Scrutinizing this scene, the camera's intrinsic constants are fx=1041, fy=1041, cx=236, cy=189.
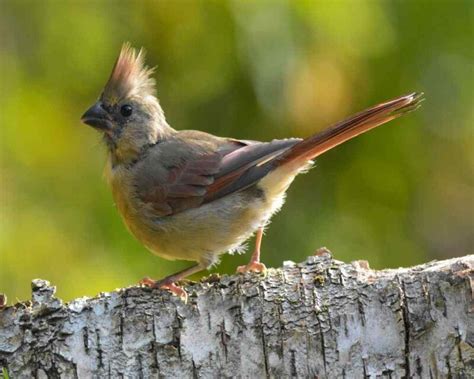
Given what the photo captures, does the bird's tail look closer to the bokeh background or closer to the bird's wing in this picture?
the bird's wing

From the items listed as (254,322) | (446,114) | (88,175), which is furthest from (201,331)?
(446,114)

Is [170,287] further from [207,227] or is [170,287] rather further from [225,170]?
[225,170]

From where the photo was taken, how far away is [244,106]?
5332 millimetres

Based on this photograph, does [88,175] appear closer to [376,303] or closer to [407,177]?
[407,177]

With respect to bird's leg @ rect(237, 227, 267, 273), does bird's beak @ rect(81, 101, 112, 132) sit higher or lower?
higher

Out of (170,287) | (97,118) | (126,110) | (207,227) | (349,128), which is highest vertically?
(126,110)

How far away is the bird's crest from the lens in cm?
498

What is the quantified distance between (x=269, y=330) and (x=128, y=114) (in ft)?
6.28

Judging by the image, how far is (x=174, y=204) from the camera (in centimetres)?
483

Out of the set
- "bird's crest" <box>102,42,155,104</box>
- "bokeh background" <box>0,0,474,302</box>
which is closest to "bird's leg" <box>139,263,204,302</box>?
"bokeh background" <box>0,0,474,302</box>

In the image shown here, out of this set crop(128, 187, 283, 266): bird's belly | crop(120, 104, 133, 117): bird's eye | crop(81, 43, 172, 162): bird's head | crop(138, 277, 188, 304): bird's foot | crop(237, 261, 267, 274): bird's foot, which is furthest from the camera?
crop(120, 104, 133, 117): bird's eye

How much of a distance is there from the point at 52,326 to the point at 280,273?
85cm

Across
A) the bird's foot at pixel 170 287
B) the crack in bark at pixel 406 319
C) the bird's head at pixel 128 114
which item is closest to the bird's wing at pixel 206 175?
the bird's head at pixel 128 114

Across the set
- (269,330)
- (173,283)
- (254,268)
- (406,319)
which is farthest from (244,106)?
(406,319)
